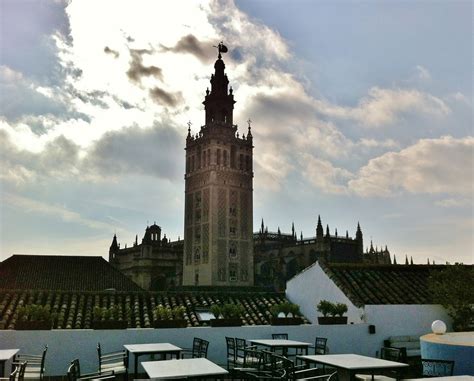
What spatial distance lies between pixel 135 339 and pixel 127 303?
24.9ft

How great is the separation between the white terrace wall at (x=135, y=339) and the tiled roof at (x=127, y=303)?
3.75m

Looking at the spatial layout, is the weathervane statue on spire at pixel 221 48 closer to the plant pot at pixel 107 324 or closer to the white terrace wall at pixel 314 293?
the white terrace wall at pixel 314 293

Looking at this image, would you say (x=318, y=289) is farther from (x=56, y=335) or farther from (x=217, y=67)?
(x=217, y=67)

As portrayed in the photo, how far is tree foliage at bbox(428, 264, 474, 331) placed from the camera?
50.4 ft

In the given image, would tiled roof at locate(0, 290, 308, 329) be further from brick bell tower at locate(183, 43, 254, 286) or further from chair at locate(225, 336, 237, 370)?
brick bell tower at locate(183, 43, 254, 286)

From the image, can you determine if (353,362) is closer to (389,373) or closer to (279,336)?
(389,373)

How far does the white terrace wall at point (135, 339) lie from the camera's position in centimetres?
1120

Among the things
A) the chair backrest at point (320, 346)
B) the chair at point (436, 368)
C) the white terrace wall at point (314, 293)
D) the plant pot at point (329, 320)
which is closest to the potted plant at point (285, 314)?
the plant pot at point (329, 320)

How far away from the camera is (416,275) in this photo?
19.1m

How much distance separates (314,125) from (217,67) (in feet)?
209

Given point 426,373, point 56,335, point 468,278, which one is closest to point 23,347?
point 56,335

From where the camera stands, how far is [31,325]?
11648mm

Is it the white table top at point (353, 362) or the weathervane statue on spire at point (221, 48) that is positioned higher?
the weathervane statue on spire at point (221, 48)

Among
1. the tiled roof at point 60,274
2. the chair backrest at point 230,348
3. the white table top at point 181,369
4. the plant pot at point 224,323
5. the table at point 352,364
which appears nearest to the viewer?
the white table top at point 181,369
